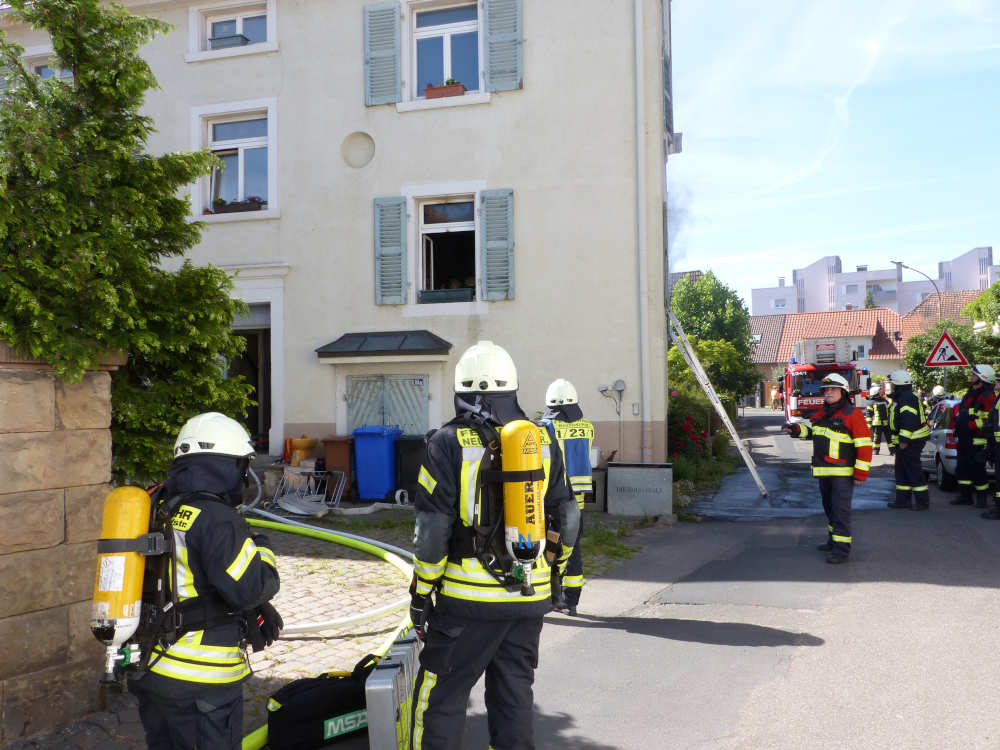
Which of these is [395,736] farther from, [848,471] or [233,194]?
[233,194]

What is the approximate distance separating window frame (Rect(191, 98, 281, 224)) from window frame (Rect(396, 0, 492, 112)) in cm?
239

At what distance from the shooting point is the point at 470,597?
3174 millimetres

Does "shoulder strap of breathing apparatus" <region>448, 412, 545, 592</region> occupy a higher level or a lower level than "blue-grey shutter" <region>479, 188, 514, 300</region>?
lower

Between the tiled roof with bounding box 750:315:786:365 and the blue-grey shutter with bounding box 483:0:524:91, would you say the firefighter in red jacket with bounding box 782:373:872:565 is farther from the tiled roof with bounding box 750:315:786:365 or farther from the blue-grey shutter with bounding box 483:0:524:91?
the tiled roof with bounding box 750:315:786:365

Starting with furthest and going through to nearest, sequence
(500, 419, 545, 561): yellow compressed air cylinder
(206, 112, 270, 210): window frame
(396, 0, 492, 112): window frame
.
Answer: (206, 112, 270, 210): window frame
(396, 0, 492, 112): window frame
(500, 419, 545, 561): yellow compressed air cylinder

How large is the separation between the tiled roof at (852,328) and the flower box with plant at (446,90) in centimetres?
4635

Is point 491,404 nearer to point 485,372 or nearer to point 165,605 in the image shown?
point 485,372

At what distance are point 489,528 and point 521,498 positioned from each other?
215mm

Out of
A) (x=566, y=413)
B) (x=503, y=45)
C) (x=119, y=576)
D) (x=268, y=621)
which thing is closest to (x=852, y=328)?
(x=503, y=45)

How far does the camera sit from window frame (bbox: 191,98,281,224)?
516 inches

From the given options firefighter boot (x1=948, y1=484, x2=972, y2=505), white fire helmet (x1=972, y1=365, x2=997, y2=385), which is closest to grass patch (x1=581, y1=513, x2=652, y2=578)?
firefighter boot (x1=948, y1=484, x2=972, y2=505)

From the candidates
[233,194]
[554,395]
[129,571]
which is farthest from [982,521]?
[233,194]

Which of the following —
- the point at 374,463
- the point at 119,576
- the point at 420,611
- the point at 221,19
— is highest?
the point at 221,19

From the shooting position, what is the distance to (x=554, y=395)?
6.99 m
